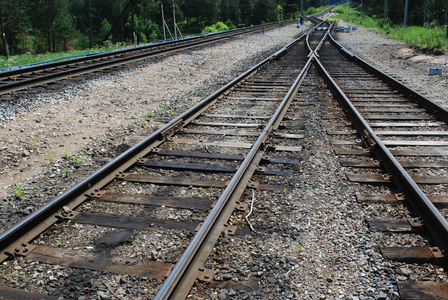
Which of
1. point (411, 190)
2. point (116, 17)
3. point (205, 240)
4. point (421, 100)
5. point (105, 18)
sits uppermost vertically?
point (105, 18)

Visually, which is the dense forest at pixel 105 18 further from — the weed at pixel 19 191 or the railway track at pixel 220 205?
the weed at pixel 19 191

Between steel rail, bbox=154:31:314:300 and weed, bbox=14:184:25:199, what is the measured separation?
2.36 meters

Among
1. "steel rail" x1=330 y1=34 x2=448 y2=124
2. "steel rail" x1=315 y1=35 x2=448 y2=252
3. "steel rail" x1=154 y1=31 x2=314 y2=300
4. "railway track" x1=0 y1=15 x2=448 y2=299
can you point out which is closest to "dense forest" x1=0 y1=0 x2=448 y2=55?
"steel rail" x1=330 y1=34 x2=448 y2=124

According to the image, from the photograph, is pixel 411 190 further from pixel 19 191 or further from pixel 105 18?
pixel 105 18

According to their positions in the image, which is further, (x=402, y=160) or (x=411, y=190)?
(x=402, y=160)

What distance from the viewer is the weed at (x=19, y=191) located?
14.0 ft

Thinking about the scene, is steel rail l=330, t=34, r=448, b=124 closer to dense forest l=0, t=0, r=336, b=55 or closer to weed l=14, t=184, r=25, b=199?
weed l=14, t=184, r=25, b=199

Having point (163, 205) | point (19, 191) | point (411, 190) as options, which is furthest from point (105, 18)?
point (411, 190)

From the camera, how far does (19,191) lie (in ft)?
14.2

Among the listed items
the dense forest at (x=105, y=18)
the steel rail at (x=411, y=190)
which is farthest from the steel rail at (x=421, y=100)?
the dense forest at (x=105, y=18)

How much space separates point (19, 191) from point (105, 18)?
3530 inches

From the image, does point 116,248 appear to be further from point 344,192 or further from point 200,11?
point 200,11

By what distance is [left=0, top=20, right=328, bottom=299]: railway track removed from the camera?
2965 mm

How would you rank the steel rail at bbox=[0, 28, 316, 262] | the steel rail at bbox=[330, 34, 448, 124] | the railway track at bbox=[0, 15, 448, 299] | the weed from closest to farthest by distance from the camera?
1. the railway track at bbox=[0, 15, 448, 299]
2. the steel rail at bbox=[0, 28, 316, 262]
3. the weed
4. the steel rail at bbox=[330, 34, 448, 124]
